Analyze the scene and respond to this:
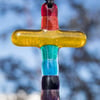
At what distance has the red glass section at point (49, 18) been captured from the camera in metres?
5.89

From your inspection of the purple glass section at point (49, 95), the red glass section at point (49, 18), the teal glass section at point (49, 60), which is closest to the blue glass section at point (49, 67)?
the teal glass section at point (49, 60)

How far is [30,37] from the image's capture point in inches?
228

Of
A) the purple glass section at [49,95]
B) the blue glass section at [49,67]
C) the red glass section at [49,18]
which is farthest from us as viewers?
the red glass section at [49,18]

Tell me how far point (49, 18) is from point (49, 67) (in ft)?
2.86

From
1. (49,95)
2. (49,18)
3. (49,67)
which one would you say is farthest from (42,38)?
(49,95)

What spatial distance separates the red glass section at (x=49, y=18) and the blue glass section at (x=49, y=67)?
2.00 feet

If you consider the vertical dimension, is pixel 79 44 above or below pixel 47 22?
below

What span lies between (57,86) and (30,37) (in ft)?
3.14

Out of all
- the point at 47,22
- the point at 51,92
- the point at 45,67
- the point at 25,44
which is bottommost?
the point at 51,92

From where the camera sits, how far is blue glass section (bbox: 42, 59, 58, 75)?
5.69 m

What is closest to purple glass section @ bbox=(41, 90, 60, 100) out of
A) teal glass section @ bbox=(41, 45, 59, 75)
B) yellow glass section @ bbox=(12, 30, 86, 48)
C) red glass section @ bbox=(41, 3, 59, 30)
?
teal glass section @ bbox=(41, 45, 59, 75)

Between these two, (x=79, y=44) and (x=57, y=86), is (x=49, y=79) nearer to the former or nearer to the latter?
(x=57, y=86)

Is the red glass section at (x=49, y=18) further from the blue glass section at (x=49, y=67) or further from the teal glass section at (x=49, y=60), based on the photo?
the blue glass section at (x=49, y=67)

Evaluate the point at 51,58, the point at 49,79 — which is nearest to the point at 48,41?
the point at 51,58
